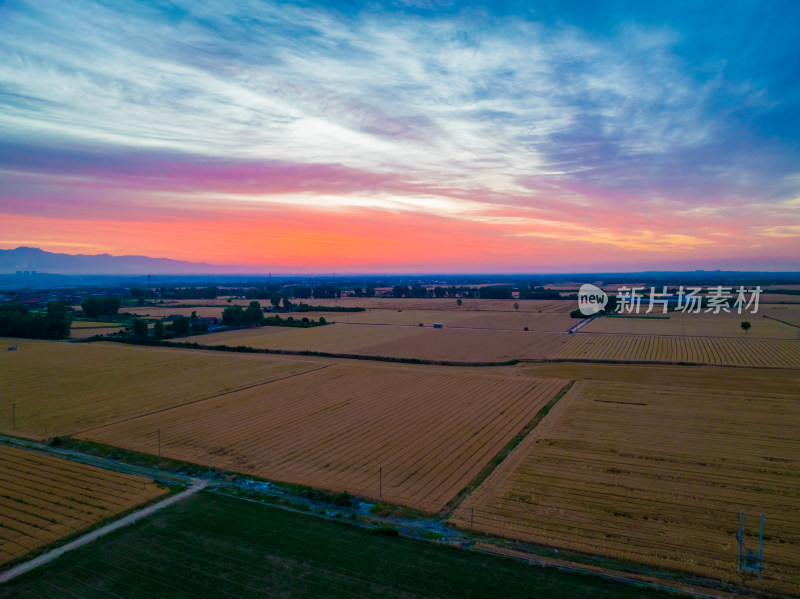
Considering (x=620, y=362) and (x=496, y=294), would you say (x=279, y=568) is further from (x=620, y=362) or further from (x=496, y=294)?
(x=496, y=294)

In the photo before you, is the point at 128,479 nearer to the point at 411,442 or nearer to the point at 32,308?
the point at 411,442

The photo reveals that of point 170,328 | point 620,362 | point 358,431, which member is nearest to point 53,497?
point 358,431

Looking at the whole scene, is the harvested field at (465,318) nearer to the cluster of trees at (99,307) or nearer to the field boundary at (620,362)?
the field boundary at (620,362)

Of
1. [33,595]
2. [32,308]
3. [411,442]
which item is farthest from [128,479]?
[32,308]

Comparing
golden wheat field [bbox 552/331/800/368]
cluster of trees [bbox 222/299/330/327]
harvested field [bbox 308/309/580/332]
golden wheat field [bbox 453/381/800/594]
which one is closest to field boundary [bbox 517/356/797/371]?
golden wheat field [bbox 552/331/800/368]

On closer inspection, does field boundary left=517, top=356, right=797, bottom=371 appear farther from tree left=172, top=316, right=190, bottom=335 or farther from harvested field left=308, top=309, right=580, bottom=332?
tree left=172, top=316, right=190, bottom=335

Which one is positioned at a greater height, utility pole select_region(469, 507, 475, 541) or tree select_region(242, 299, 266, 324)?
tree select_region(242, 299, 266, 324)

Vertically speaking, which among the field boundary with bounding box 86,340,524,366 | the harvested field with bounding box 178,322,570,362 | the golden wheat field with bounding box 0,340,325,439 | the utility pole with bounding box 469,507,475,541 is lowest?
the golden wheat field with bounding box 0,340,325,439
